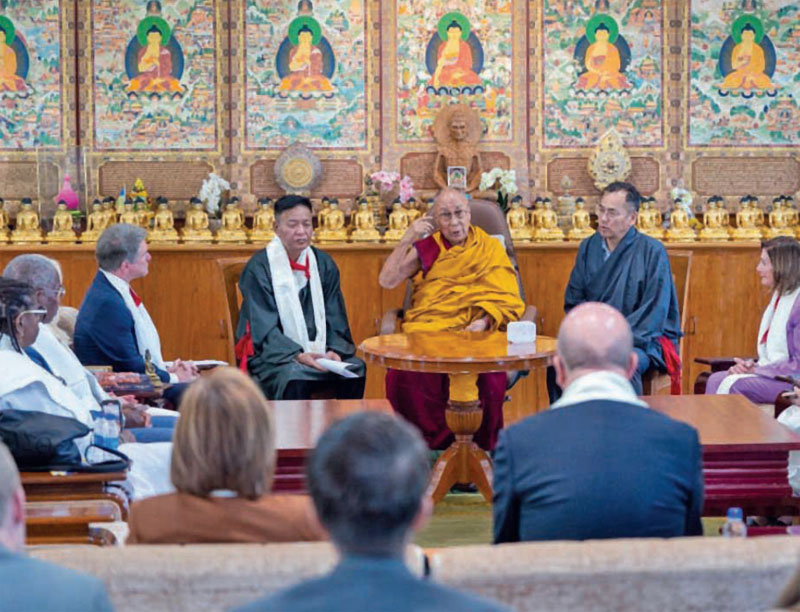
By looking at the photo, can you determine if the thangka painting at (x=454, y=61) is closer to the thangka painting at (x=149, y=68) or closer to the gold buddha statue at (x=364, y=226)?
the gold buddha statue at (x=364, y=226)

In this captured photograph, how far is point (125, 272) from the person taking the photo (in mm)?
5484

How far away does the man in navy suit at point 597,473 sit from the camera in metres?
2.72

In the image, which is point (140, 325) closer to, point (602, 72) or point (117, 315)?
point (117, 315)

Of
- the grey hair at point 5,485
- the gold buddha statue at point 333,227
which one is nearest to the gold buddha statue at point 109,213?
the gold buddha statue at point 333,227

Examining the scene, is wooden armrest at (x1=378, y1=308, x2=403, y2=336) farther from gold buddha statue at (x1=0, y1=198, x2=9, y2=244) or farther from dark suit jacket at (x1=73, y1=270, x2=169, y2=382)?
gold buddha statue at (x1=0, y1=198, x2=9, y2=244)

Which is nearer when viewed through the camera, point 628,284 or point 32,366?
point 32,366

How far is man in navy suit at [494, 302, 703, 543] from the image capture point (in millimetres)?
2725

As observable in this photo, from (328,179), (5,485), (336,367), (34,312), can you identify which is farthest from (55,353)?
(328,179)

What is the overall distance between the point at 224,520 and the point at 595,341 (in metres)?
0.99

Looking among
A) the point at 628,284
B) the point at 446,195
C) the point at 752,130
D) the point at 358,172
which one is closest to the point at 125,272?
the point at 446,195

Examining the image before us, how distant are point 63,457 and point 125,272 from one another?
1.96 metres

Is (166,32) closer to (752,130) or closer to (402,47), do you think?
(402,47)

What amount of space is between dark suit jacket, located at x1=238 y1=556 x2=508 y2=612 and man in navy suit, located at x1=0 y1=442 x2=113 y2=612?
31cm

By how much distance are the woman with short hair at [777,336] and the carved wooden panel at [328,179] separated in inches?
122
